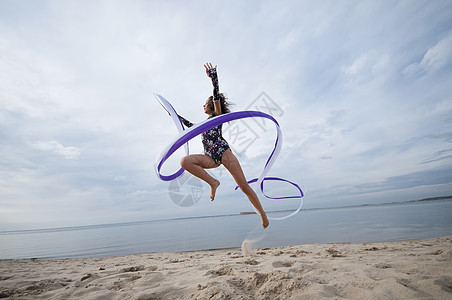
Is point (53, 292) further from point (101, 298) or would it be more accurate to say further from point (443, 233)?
point (443, 233)

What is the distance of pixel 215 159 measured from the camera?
152 inches

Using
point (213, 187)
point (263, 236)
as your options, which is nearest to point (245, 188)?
point (213, 187)

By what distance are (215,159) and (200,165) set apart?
288 millimetres

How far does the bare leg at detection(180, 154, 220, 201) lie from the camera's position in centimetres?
360

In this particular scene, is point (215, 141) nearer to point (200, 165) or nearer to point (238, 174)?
point (200, 165)

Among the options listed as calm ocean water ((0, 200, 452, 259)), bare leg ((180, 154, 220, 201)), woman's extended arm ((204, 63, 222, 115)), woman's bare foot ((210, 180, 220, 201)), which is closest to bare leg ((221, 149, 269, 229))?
bare leg ((180, 154, 220, 201))

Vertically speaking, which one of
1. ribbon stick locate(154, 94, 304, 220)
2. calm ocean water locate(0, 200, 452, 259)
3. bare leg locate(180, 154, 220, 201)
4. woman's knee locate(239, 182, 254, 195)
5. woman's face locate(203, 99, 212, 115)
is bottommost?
calm ocean water locate(0, 200, 452, 259)

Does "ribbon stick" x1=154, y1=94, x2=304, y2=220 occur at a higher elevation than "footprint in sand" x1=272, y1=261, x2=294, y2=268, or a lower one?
higher

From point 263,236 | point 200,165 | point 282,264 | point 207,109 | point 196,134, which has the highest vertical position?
point 207,109

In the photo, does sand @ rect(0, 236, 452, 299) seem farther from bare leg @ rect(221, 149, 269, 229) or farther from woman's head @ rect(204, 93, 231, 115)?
woman's head @ rect(204, 93, 231, 115)

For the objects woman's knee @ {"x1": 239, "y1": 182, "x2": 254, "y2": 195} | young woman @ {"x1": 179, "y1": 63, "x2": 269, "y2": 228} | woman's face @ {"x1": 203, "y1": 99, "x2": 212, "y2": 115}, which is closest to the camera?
young woman @ {"x1": 179, "y1": 63, "x2": 269, "y2": 228}

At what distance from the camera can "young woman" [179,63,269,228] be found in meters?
3.66

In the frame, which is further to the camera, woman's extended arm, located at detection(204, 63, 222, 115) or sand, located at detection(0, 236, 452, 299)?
woman's extended arm, located at detection(204, 63, 222, 115)

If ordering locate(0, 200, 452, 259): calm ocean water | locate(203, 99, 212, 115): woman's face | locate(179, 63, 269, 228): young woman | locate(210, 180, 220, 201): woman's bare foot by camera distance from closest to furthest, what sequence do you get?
1. locate(179, 63, 269, 228): young woman
2. locate(210, 180, 220, 201): woman's bare foot
3. locate(203, 99, 212, 115): woman's face
4. locate(0, 200, 452, 259): calm ocean water
